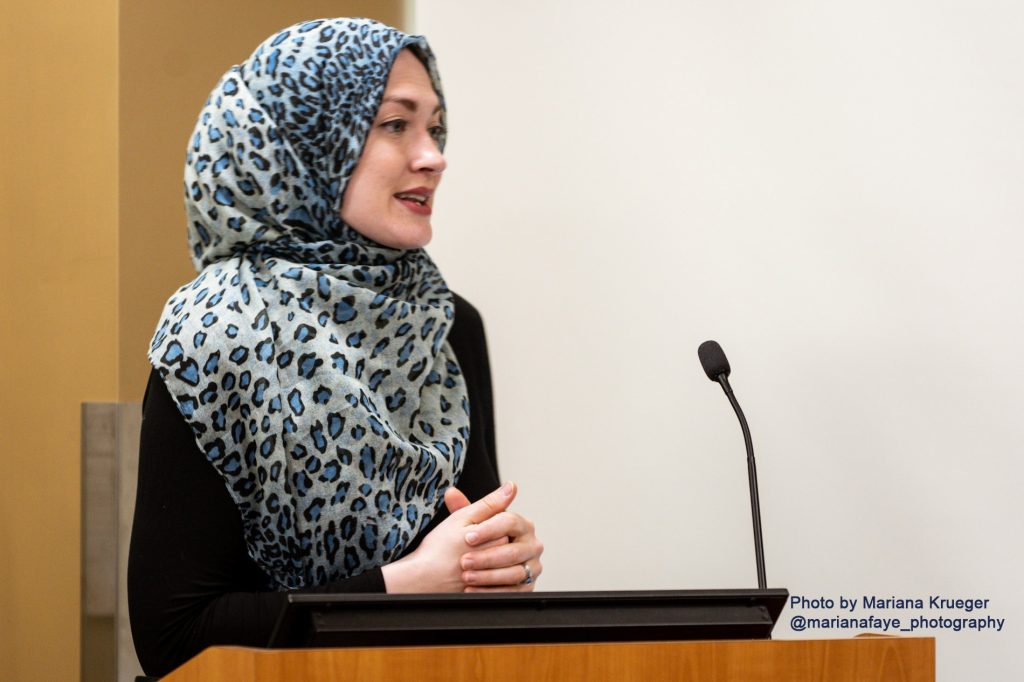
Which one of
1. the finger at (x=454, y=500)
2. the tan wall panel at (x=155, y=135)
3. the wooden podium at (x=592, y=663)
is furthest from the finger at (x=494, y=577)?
the tan wall panel at (x=155, y=135)

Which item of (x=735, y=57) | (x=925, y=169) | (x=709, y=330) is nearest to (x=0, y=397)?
(x=709, y=330)

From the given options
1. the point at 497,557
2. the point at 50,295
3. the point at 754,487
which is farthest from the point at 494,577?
the point at 50,295

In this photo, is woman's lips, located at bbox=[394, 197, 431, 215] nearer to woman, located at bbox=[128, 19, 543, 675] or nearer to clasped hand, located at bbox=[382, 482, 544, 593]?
woman, located at bbox=[128, 19, 543, 675]

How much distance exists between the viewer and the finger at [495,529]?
1557mm

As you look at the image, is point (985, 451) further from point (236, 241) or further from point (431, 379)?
point (236, 241)

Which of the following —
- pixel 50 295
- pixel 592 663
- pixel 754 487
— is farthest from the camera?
pixel 50 295

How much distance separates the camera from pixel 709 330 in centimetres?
245

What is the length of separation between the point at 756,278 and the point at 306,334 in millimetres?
1120

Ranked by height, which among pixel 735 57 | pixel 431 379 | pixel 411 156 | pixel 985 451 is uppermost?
pixel 735 57

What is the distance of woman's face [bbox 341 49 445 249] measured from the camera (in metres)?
1.79

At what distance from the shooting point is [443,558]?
5.09ft

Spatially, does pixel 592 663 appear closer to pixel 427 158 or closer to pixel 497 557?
pixel 497 557

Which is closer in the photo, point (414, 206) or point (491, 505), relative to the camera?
point (491, 505)

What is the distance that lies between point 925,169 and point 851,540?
789mm
